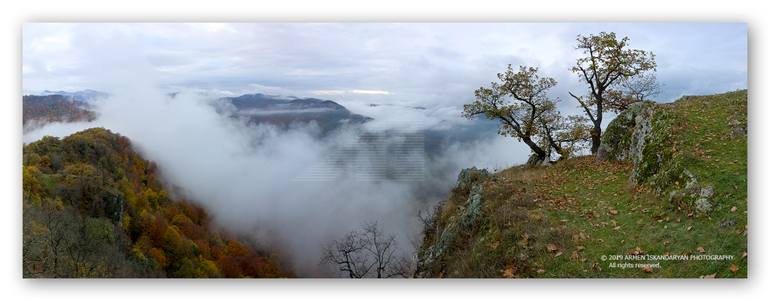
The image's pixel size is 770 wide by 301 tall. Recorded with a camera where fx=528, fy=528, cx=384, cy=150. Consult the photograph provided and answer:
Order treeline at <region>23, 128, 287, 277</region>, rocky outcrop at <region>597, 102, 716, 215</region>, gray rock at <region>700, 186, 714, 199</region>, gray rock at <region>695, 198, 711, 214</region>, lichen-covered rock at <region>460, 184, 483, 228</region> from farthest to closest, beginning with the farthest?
lichen-covered rock at <region>460, 184, 483, 228</region> < treeline at <region>23, 128, 287, 277</region> < rocky outcrop at <region>597, 102, 716, 215</region> < gray rock at <region>700, 186, 714, 199</region> < gray rock at <region>695, 198, 711, 214</region>

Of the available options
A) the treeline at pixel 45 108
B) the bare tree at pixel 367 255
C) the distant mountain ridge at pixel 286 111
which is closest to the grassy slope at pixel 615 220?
the bare tree at pixel 367 255

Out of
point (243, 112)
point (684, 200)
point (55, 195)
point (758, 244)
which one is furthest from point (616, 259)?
point (55, 195)

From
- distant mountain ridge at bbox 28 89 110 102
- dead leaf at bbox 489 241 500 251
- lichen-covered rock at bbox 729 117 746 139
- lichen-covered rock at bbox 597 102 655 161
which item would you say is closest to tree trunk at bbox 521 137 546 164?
lichen-covered rock at bbox 597 102 655 161

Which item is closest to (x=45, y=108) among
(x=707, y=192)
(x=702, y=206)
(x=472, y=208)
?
(x=472, y=208)

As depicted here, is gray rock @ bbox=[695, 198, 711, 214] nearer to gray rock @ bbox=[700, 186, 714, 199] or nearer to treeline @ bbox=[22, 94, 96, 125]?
gray rock @ bbox=[700, 186, 714, 199]

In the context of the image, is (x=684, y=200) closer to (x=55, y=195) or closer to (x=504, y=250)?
(x=504, y=250)
